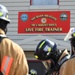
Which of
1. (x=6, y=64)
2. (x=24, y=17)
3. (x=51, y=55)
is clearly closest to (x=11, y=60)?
(x=6, y=64)

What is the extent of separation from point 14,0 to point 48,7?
4.30 feet

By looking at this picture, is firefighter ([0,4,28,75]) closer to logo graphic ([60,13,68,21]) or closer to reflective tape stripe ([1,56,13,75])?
reflective tape stripe ([1,56,13,75])

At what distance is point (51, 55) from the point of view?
478cm

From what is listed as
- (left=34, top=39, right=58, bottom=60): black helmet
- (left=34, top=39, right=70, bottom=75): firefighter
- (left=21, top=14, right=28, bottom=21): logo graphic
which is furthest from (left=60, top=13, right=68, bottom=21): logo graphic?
(left=34, top=39, right=58, bottom=60): black helmet

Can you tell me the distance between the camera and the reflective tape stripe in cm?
294

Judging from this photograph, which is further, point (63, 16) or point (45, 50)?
point (63, 16)

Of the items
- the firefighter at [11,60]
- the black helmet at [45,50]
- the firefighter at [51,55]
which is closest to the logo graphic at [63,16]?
the firefighter at [51,55]

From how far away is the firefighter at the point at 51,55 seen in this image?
4.66 meters

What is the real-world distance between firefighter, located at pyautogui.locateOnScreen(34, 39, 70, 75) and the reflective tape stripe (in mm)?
1694

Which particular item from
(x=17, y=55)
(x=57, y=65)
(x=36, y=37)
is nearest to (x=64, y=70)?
(x=17, y=55)

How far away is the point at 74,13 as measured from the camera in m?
12.7

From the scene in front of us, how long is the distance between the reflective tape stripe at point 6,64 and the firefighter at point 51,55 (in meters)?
1.69

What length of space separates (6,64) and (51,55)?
1881 millimetres

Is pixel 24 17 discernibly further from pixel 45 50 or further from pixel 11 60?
pixel 11 60
